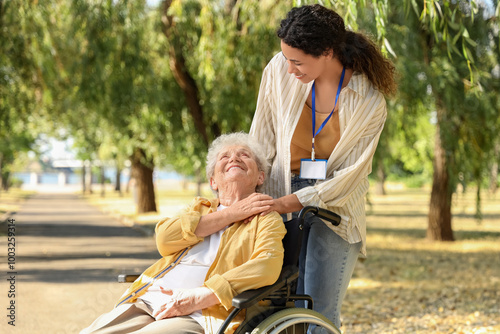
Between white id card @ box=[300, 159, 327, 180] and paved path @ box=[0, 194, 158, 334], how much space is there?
309 cm

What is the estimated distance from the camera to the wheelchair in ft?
7.68

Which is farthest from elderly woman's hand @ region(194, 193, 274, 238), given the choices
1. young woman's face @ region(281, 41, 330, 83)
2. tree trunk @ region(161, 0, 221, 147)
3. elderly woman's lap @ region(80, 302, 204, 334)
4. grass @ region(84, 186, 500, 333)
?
tree trunk @ region(161, 0, 221, 147)

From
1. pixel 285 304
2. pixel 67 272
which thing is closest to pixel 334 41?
pixel 285 304

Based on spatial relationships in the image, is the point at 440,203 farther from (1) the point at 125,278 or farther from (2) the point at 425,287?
(1) the point at 125,278

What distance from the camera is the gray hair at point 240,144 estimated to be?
2.82 metres

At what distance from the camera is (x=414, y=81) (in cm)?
857

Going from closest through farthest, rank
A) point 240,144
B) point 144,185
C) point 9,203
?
point 240,144
point 144,185
point 9,203

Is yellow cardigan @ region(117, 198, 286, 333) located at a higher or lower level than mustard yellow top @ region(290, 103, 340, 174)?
lower

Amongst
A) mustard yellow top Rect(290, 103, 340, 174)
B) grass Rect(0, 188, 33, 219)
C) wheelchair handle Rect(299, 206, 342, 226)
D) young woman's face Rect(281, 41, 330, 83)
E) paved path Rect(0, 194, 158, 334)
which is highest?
young woman's face Rect(281, 41, 330, 83)

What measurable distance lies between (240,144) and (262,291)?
28.6 inches

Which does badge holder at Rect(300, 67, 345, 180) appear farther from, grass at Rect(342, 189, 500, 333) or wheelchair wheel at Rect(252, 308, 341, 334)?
grass at Rect(342, 189, 500, 333)

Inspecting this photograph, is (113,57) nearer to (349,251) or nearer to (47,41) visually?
(47,41)

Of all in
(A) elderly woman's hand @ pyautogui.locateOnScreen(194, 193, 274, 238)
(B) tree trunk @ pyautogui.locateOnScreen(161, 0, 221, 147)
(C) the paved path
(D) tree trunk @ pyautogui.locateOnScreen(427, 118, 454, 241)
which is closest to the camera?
(A) elderly woman's hand @ pyautogui.locateOnScreen(194, 193, 274, 238)

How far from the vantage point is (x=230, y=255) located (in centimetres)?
257
